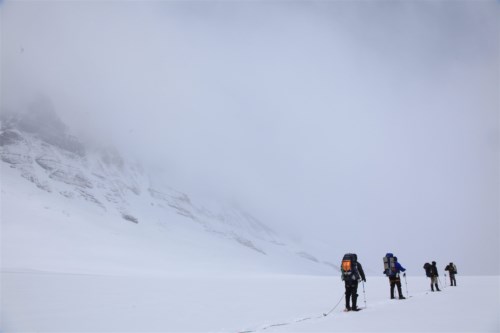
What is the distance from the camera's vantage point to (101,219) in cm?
8450

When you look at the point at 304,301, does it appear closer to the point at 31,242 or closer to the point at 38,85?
the point at 31,242

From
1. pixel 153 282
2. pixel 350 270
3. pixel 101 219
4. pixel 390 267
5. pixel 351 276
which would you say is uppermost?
pixel 101 219

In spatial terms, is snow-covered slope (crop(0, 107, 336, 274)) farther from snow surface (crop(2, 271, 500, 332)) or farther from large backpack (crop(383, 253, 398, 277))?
large backpack (crop(383, 253, 398, 277))

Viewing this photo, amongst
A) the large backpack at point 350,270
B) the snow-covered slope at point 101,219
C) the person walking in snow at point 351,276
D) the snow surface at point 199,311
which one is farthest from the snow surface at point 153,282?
the large backpack at point 350,270

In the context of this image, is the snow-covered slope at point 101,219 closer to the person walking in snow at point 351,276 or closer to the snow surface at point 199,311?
the snow surface at point 199,311

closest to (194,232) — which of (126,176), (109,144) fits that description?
(126,176)

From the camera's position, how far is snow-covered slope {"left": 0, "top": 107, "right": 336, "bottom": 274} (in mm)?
57250

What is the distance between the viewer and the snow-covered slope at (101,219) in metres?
57.2

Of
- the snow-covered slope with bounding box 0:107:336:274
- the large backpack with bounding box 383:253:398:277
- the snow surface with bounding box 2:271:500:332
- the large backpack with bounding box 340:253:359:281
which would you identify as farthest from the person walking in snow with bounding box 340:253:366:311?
the snow-covered slope with bounding box 0:107:336:274

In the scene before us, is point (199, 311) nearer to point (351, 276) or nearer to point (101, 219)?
point (351, 276)

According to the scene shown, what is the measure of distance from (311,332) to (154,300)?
9902mm

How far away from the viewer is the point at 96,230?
75.2m

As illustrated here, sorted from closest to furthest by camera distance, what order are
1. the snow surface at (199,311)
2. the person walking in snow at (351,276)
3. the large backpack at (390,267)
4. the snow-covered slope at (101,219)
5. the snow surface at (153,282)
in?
1. the snow surface at (199,311)
2. the snow surface at (153,282)
3. the person walking in snow at (351,276)
4. the large backpack at (390,267)
5. the snow-covered slope at (101,219)

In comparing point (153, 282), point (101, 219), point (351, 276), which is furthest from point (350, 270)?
point (101, 219)
